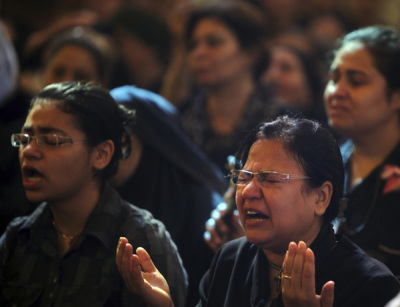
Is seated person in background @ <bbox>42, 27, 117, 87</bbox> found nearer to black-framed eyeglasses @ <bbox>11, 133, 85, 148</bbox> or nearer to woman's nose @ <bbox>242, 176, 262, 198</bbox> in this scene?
black-framed eyeglasses @ <bbox>11, 133, 85, 148</bbox>

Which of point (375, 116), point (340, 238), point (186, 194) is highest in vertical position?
point (375, 116)

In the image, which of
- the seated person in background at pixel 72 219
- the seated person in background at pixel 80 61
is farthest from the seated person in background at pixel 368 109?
the seated person in background at pixel 80 61

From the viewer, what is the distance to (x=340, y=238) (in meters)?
1.79

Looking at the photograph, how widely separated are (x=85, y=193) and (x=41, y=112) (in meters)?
0.28

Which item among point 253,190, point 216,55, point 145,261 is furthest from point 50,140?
point 216,55

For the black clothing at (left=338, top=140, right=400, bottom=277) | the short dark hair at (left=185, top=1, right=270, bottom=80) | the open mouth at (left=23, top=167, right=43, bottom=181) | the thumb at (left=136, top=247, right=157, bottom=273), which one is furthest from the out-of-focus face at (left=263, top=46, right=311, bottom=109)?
the thumb at (left=136, top=247, right=157, bottom=273)

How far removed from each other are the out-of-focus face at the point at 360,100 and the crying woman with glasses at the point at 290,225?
69 cm

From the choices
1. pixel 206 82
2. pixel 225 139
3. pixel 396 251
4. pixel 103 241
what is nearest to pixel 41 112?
pixel 103 241

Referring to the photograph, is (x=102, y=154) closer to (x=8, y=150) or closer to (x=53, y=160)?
(x=53, y=160)

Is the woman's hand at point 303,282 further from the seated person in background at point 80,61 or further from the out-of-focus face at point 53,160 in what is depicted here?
the seated person in background at point 80,61

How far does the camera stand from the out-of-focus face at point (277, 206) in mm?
1718

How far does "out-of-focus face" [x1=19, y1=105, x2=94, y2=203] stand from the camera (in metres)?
1.98

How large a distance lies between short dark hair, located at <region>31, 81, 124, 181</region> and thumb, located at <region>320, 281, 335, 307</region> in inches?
34.0

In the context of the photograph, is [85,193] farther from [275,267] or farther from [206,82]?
[206,82]
